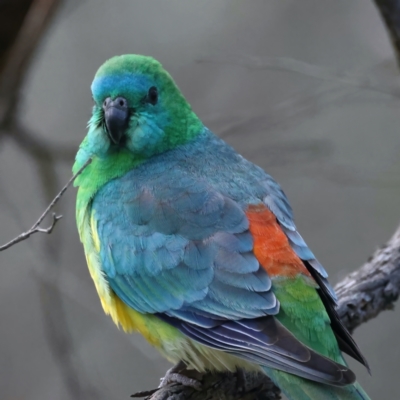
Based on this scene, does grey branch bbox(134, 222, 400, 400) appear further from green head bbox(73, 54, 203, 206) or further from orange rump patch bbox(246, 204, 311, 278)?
green head bbox(73, 54, 203, 206)

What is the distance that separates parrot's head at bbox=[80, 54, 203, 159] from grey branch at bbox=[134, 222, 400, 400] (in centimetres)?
128

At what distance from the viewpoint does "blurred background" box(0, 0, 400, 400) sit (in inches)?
238

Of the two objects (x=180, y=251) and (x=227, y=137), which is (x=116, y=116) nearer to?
(x=180, y=251)

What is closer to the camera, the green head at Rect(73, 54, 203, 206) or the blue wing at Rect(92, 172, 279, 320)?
the blue wing at Rect(92, 172, 279, 320)

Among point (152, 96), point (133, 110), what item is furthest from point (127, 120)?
point (152, 96)

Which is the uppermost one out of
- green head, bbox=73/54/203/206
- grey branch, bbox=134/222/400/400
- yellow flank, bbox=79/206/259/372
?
green head, bbox=73/54/203/206

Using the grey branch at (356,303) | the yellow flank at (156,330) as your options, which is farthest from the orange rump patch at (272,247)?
the grey branch at (356,303)

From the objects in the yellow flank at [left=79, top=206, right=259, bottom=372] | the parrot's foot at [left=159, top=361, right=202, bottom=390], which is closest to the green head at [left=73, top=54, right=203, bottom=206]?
the yellow flank at [left=79, top=206, right=259, bottom=372]

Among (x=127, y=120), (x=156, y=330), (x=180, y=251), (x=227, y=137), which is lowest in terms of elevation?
(x=156, y=330)

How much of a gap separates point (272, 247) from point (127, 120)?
1.06 metres

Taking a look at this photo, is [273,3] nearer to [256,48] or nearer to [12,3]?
[256,48]

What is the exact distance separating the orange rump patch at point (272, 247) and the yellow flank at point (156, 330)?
47 cm

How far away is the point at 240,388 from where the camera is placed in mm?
3291

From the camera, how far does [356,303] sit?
12.0 ft
